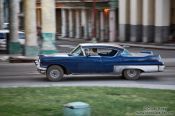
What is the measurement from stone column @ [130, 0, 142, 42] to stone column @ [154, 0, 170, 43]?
12.5 feet

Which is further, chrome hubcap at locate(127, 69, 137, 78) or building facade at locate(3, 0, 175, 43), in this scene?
building facade at locate(3, 0, 175, 43)

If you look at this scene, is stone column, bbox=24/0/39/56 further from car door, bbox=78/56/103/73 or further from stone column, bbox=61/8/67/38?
stone column, bbox=61/8/67/38

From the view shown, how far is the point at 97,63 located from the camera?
71.4 feet

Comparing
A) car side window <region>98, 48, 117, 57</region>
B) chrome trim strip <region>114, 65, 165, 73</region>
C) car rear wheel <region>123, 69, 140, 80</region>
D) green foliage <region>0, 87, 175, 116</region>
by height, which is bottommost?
green foliage <region>0, 87, 175, 116</region>

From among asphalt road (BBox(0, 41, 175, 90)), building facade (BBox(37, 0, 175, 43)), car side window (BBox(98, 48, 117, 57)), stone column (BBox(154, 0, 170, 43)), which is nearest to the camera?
asphalt road (BBox(0, 41, 175, 90))

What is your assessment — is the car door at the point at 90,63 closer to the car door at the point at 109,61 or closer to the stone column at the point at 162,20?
the car door at the point at 109,61

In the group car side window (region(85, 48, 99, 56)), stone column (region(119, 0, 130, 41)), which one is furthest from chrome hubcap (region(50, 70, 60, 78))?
stone column (region(119, 0, 130, 41))

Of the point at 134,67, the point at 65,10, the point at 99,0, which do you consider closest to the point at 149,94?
the point at 134,67

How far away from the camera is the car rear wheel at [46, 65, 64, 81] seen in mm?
21781

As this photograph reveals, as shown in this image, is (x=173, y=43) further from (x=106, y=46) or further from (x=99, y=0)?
(x=106, y=46)

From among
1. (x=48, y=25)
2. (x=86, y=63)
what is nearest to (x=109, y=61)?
(x=86, y=63)

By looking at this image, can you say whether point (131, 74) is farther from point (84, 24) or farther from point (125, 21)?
point (84, 24)

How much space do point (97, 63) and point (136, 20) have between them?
1305 inches

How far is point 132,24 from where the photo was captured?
180 feet
